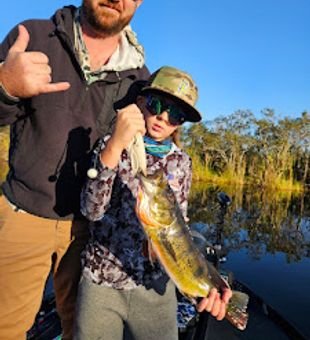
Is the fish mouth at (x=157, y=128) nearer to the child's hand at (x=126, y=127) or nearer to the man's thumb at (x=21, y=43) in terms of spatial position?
the child's hand at (x=126, y=127)

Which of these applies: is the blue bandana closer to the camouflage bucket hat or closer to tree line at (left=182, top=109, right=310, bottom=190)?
the camouflage bucket hat

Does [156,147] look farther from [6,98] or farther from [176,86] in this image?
[6,98]

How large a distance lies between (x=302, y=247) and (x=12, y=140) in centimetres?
1197

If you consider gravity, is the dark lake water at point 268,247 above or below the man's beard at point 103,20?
below

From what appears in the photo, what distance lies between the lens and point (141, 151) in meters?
2.13

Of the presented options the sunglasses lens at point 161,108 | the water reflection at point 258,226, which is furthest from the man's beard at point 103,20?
the water reflection at point 258,226

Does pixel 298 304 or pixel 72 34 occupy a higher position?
pixel 72 34

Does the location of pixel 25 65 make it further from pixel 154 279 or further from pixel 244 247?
pixel 244 247

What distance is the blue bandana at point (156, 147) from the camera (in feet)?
8.13

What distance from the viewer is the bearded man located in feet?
7.77

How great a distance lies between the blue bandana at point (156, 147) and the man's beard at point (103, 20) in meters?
0.86

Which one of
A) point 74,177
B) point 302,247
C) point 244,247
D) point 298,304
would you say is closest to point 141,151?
point 74,177

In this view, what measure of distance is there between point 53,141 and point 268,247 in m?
11.0

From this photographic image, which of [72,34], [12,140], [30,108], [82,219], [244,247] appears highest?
[72,34]
